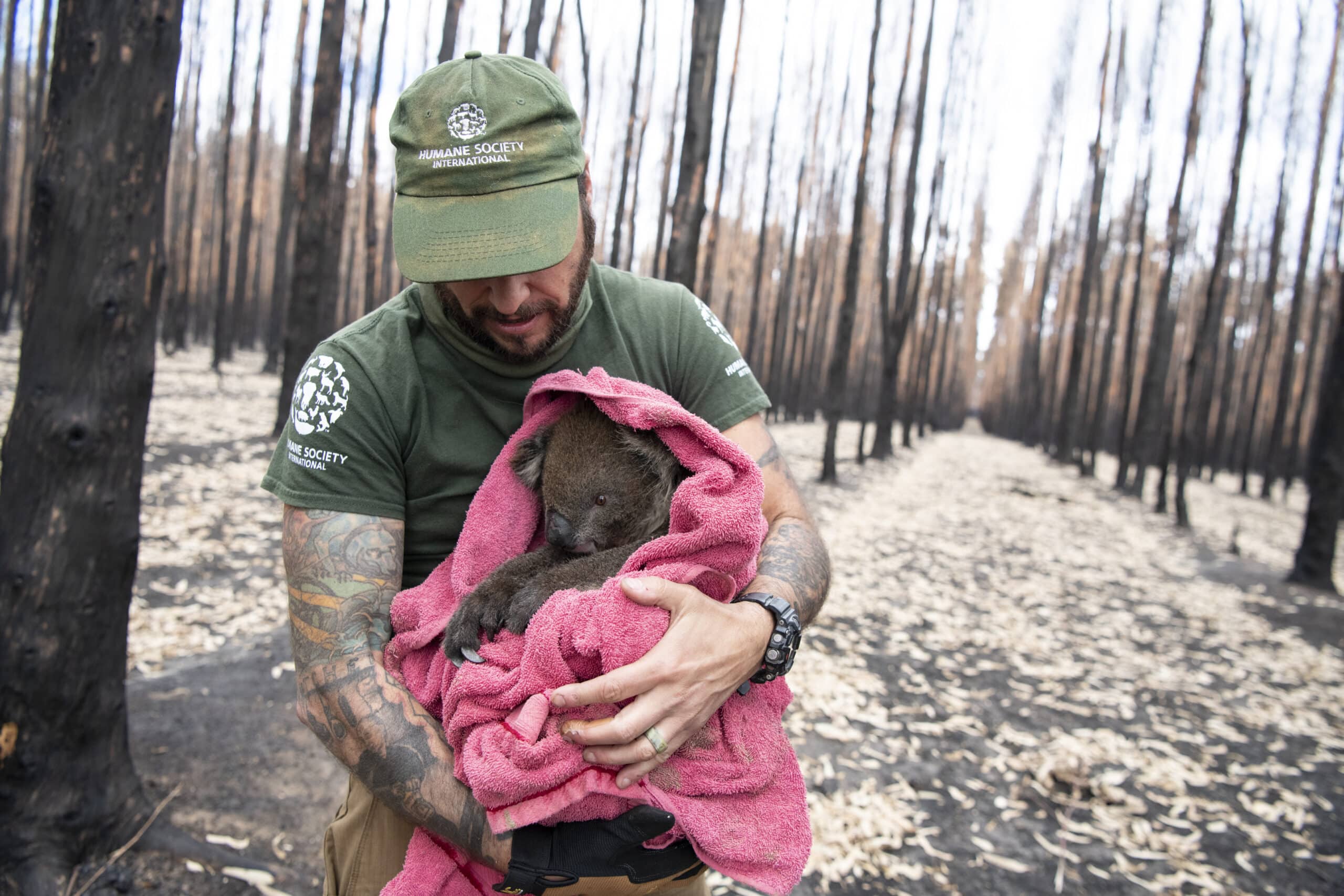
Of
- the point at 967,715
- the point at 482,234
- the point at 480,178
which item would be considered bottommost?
the point at 967,715

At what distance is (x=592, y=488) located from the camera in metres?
1.81

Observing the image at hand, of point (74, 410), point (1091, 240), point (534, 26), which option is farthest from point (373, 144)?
point (1091, 240)

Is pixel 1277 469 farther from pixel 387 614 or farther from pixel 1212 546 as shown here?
pixel 387 614

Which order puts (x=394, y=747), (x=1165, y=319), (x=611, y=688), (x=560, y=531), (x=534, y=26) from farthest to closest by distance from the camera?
(x=1165, y=319)
(x=534, y=26)
(x=560, y=531)
(x=394, y=747)
(x=611, y=688)

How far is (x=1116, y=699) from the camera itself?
18.7ft

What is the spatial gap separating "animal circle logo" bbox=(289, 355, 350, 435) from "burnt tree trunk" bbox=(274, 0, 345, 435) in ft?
27.6

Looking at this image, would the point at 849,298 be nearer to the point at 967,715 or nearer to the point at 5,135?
the point at 967,715

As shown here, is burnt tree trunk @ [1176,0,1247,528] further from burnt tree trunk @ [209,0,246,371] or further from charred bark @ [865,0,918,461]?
burnt tree trunk @ [209,0,246,371]

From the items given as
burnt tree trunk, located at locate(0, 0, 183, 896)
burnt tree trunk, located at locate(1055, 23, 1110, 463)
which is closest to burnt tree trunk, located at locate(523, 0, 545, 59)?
burnt tree trunk, located at locate(0, 0, 183, 896)

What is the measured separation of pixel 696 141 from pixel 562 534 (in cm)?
661

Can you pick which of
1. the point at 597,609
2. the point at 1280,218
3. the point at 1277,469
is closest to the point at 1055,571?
the point at 597,609

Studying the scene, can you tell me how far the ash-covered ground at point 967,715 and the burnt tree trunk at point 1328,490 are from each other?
1.52 ft

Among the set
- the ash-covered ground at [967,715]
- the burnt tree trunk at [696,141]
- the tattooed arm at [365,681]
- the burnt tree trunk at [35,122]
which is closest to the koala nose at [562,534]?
the tattooed arm at [365,681]

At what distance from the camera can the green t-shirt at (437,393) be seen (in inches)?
65.9
